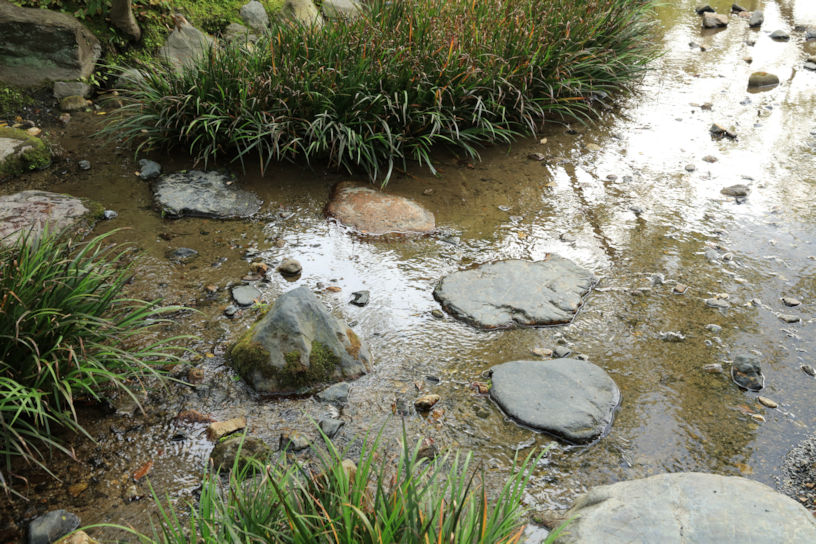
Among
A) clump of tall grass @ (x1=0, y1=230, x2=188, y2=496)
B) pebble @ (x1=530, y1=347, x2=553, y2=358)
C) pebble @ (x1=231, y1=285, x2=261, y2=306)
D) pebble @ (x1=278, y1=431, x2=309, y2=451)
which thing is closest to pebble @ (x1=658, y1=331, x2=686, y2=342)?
pebble @ (x1=530, y1=347, x2=553, y2=358)

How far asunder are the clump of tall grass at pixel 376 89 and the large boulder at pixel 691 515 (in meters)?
3.13

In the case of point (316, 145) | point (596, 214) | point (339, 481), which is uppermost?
point (339, 481)

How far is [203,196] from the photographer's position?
4.30m

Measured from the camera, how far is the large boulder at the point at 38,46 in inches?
206

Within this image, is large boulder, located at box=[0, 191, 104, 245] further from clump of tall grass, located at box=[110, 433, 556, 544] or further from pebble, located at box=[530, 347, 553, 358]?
pebble, located at box=[530, 347, 553, 358]

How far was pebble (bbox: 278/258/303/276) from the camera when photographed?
3.71 metres

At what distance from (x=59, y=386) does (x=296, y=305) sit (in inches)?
41.1

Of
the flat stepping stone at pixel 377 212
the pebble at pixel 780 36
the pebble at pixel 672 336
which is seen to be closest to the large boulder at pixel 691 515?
the pebble at pixel 672 336

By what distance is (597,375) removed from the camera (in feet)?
9.73

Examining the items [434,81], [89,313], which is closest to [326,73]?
[434,81]

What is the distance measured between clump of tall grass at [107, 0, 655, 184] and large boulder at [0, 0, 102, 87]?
2.53ft

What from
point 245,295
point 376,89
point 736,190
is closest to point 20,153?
point 245,295

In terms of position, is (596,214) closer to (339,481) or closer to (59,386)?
(339,481)

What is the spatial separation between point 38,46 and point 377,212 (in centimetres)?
355
